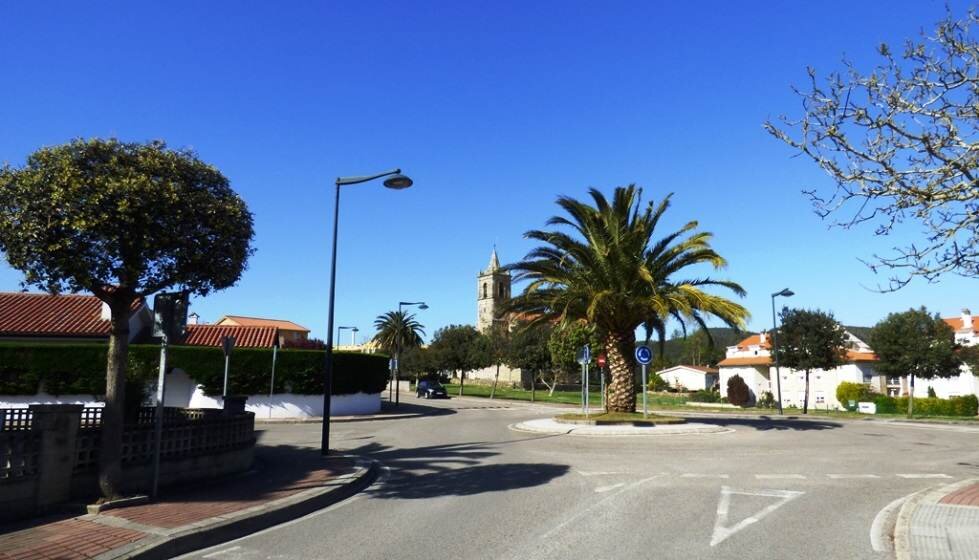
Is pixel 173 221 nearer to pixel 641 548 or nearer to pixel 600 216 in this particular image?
pixel 641 548

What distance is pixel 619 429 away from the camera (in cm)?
2128

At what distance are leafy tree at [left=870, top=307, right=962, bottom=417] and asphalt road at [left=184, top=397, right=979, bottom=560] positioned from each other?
79.5 feet

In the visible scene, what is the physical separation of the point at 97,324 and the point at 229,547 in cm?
3055

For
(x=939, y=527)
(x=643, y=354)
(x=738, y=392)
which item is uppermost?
(x=643, y=354)

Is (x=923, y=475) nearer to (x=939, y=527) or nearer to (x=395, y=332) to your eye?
(x=939, y=527)

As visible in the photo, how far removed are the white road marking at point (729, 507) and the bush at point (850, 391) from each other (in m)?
52.4

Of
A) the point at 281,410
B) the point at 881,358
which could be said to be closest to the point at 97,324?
the point at 281,410

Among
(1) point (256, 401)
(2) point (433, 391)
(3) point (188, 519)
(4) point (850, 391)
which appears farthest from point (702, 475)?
(4) point (850, 391)

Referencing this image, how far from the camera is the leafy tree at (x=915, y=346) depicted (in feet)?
127

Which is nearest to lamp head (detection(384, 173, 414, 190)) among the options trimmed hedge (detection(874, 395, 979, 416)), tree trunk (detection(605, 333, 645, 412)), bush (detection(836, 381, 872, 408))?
tree trunk (detection(605, 333, 645, 412))

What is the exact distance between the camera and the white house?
93438mm

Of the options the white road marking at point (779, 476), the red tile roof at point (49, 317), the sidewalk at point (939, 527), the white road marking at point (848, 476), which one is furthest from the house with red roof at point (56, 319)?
the sidewalk at point (939, 527)

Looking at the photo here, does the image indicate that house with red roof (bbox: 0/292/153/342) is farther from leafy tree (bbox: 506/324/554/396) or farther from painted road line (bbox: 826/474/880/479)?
leafy tree (bbox: 506/324/554/396)

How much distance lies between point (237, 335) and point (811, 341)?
36.0 metres
